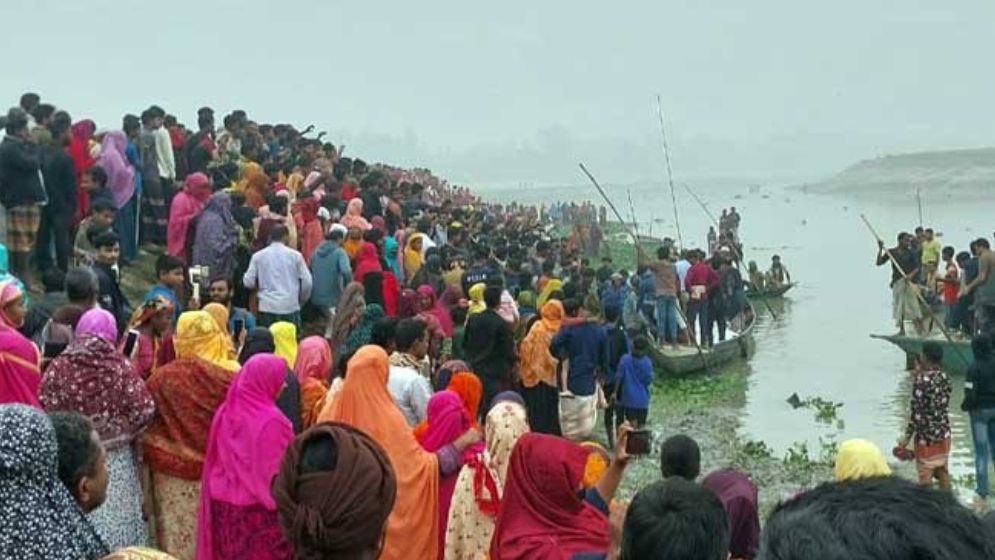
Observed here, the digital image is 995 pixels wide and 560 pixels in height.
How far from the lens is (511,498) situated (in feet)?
13.4

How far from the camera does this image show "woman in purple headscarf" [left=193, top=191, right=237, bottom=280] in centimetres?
958

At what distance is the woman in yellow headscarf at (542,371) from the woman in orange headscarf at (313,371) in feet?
11.5

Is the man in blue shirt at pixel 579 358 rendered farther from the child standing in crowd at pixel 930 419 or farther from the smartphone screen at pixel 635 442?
the smartphone screen at pixel 635 442

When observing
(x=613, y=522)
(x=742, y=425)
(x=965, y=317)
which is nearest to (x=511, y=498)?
(x=613, y=522)

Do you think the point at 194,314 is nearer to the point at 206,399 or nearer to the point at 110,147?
the point at 206,399

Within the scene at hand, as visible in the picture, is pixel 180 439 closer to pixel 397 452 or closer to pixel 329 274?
pixel 397 452

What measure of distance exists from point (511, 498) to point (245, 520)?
1.23m

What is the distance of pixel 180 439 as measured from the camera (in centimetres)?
509

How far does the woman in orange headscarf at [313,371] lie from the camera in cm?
620

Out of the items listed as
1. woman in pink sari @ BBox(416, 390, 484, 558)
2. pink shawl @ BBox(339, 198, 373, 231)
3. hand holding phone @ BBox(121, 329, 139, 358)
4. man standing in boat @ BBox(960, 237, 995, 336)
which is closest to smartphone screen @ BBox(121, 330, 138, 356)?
hand holding phone @ BBox(121, 329, 139, 358)

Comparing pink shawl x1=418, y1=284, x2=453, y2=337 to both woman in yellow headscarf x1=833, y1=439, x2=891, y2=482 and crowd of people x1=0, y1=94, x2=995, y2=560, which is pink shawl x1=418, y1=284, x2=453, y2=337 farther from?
woman in yellow headscarf x1=833, y1=439, x2=891, y2=482

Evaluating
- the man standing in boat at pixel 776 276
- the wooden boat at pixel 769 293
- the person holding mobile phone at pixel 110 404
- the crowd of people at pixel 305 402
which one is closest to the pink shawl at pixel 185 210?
the crowd of people at pixel 305 402

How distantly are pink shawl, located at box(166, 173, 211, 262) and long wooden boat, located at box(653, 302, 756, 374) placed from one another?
7.47 metres

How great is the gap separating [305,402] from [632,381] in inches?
193
